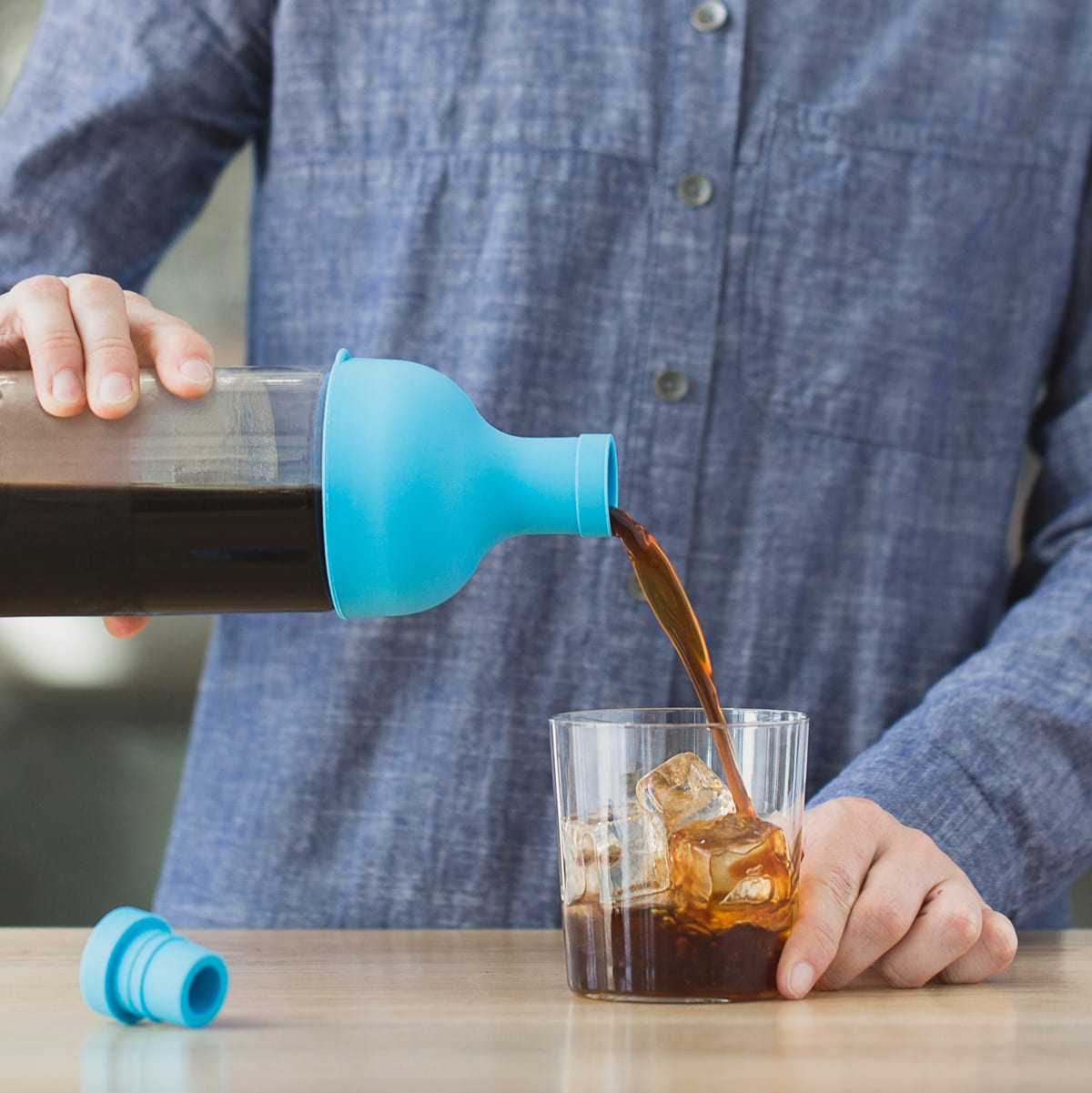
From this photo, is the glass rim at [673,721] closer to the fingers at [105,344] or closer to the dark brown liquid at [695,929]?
the dark brown liquid at [695,929]

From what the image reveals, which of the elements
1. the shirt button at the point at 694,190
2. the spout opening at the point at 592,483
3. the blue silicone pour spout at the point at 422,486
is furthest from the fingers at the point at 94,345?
the shirt button at the point at 694,190

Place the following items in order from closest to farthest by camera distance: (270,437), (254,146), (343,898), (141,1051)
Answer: (141,1051)
(270,437)
(343,898)
(254,146)

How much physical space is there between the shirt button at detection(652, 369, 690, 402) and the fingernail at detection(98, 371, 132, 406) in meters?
0.59

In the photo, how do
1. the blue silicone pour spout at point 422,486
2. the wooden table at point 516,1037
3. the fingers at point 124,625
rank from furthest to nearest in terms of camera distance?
the fingers at point 124,625
the blue silicone pour spout at point 422,486
the wooden table at point 516,1037

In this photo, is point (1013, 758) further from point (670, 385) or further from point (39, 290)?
point (39, 290)

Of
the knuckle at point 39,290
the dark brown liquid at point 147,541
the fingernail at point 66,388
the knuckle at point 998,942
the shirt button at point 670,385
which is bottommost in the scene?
the knuckle at point 998,942

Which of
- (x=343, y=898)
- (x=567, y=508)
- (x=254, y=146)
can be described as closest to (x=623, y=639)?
(x=343, y=898)

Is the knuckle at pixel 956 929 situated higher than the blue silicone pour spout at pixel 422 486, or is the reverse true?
the blue silicone pour spout at pixel 422 486

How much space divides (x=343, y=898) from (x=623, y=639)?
340 millimetres

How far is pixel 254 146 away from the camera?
148 centimetres

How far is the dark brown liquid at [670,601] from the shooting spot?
0.82 m

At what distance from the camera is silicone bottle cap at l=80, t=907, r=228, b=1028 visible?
0.72 m

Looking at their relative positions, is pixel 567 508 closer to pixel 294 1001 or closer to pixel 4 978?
pixel 294 1001

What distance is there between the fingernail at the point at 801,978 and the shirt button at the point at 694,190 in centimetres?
74
